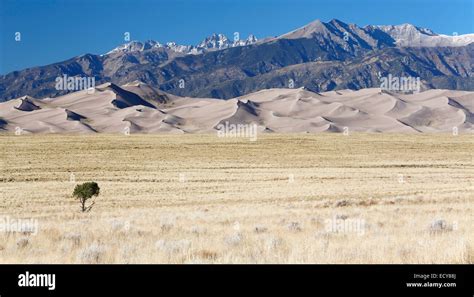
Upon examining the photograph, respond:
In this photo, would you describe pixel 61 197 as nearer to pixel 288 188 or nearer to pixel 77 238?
pixel 288 188

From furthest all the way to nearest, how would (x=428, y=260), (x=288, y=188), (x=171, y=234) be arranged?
(x=288, y=188), (x=171, y=234), (x=428, y=260)

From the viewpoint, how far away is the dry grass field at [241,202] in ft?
36.2

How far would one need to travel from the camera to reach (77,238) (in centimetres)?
1346

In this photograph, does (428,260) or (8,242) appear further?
(8,242)

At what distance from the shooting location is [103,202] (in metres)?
37.2

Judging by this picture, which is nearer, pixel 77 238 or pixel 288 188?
pixel 77 238

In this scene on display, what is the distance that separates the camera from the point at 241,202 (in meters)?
35.1

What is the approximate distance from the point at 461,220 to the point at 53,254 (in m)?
12.5

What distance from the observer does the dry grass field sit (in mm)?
11031
